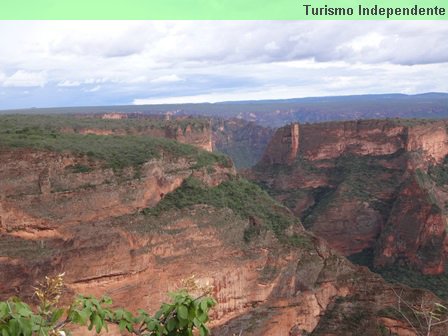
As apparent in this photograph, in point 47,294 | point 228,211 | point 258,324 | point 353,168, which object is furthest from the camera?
point 353,168

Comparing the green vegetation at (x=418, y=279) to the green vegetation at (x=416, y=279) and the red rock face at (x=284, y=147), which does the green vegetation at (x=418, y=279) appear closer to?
the green vegetation at (x=416, y=279)

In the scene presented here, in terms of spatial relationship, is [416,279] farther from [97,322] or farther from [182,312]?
[97,322]

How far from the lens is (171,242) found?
26844mm

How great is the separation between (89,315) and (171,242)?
21.7 metres

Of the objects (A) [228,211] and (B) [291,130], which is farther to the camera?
(B) [291,130]

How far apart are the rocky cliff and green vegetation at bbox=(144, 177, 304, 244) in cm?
1600

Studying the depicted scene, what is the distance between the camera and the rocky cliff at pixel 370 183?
1734 inches

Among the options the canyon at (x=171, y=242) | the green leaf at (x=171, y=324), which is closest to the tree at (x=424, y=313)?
the canyon at (x=171, y=242)

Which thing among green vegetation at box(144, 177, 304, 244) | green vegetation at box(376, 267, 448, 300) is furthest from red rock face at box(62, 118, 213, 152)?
green vegetation at box(376, 267, 448, 300)

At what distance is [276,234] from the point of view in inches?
1206

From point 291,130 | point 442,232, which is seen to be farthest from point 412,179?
point 291,130

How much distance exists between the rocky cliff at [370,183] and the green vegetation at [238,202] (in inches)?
630

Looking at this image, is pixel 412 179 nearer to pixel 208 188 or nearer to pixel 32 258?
pixel 208 188

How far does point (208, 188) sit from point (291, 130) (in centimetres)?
2937
